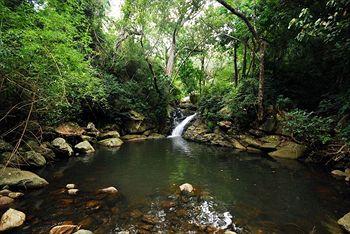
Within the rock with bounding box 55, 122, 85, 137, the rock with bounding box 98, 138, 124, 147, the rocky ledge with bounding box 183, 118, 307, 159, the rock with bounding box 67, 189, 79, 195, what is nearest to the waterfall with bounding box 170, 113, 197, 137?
the rocky ledge with bounding box 183, 118, 307, 159

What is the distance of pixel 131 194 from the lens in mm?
5750

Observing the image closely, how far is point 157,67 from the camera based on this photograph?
19.7m

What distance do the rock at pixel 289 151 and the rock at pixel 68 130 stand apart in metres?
9.35

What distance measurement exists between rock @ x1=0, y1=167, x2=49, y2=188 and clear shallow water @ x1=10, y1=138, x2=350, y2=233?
0.28 meters

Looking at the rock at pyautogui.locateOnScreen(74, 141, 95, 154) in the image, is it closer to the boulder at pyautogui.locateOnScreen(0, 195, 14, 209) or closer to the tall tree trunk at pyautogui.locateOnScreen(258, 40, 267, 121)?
the boulder at pyautogui.locateOnScreen(0, 195, 14, 209)

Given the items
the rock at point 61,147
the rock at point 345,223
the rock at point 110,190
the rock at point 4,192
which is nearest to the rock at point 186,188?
the rock at point 110,190

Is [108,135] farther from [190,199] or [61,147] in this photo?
[190,199]

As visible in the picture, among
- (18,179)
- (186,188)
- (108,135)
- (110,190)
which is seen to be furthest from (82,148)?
(186,188)

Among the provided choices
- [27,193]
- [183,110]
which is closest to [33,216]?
[27,193]

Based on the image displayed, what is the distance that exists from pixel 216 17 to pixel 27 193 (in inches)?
586

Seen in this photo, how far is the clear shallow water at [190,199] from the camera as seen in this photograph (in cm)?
440

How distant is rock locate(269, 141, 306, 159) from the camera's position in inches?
377

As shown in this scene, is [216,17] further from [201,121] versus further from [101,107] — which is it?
[101,107]

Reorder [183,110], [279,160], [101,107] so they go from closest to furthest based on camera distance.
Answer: [279,160], [101,107], [183,110]
